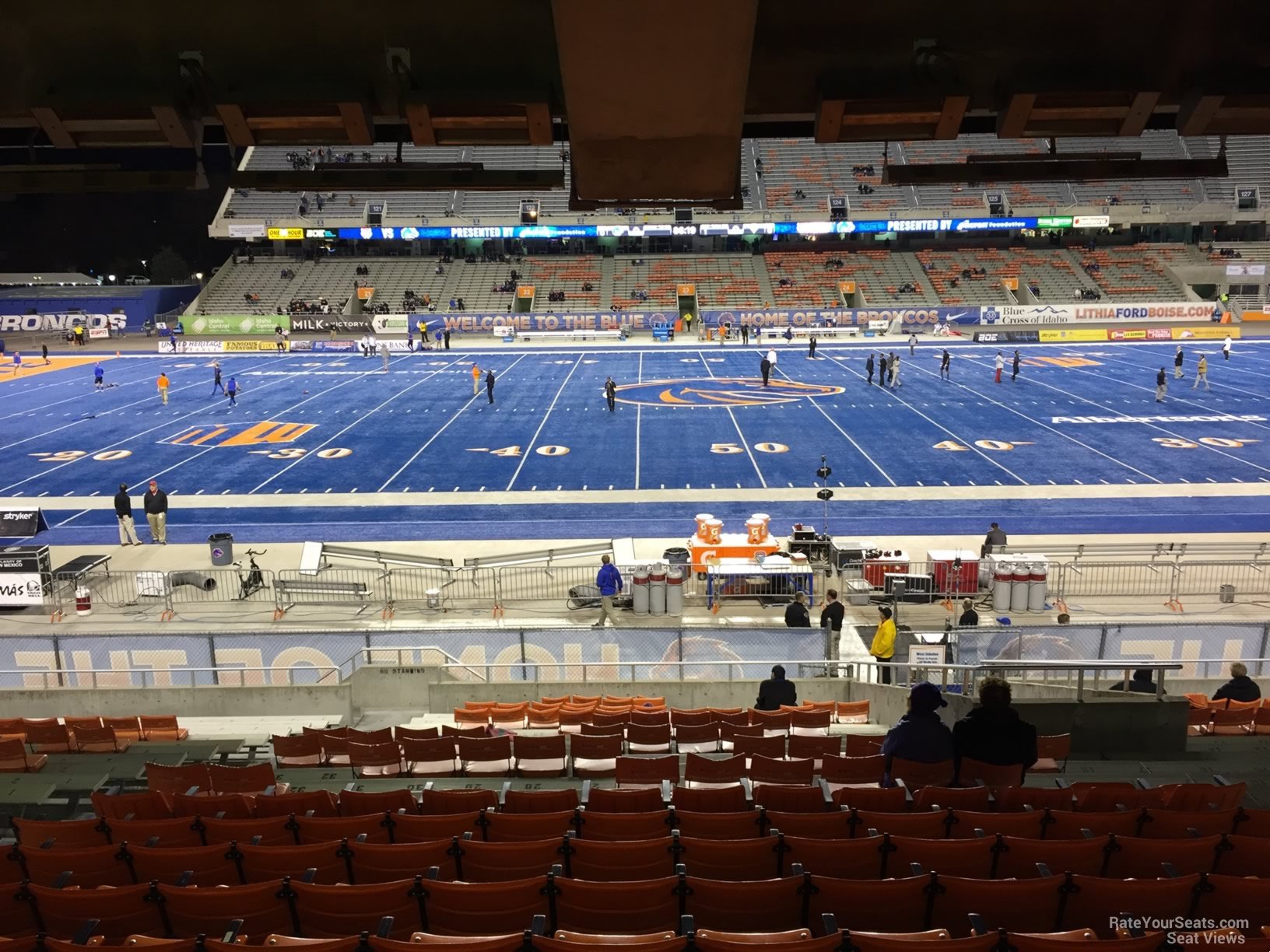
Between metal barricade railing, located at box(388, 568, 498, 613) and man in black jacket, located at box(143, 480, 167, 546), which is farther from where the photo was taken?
man in black jacket, located at box(143, 480, 167, 546)

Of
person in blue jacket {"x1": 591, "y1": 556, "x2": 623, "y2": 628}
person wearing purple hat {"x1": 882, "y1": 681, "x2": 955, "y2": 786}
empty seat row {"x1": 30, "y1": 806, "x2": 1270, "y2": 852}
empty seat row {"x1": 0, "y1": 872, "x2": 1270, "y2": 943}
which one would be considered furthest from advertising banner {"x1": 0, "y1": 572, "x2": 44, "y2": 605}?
person wearing purple hat {"x1": 882, "y1": 681, "x2": 955, "y2": 786}

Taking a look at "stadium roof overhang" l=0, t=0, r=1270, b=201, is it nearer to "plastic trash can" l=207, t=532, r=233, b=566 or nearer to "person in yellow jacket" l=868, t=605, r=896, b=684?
"person in yellow jacket" l=868, t=605, r=896, b=684

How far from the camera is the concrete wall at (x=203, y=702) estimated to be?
11.8m

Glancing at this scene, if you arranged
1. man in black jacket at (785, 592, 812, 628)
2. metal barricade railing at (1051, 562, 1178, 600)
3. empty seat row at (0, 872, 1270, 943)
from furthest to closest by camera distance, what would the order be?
metal barricade railing at (1051, 562, 1178, 600) → man in black jacket at (785, 592, 812, 628) → empty seat row at (0, 872, 1270, 943)

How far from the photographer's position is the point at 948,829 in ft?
18.5

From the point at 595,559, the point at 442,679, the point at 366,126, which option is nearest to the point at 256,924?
the point at 366,126

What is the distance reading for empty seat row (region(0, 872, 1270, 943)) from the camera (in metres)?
4.58

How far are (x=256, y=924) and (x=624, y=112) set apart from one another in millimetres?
5102

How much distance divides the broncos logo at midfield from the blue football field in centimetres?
19

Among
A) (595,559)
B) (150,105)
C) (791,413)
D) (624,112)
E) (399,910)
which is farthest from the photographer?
(791,413)

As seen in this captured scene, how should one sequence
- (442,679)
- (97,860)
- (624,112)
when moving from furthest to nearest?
(442,679), (624,112), (97,860)

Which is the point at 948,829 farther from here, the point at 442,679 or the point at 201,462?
the point at 201,462

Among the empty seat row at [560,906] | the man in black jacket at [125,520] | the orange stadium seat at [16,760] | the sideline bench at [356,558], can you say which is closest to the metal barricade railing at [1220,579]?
the sideline bench at [356,558]

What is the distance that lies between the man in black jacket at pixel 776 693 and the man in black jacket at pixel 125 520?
49.7 ft
